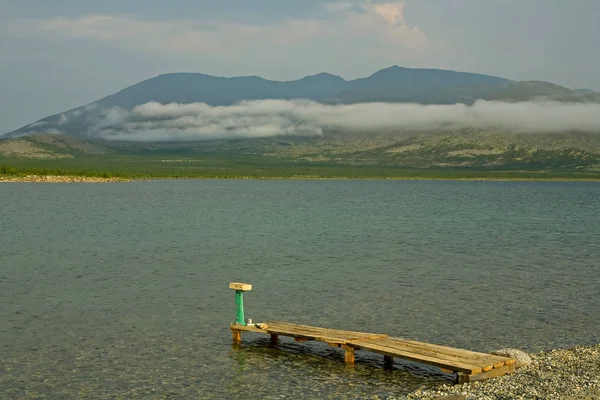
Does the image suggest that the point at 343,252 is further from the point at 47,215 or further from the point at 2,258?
the point at 47,215

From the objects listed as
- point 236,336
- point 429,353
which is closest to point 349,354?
point 429,353

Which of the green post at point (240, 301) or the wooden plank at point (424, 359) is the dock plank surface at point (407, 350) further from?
the green post at point (240, 301)

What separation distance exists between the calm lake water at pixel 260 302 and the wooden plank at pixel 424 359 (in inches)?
32.0

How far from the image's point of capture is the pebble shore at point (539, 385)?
2230cm

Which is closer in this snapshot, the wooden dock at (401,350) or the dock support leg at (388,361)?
the wooden dock at (401,350)

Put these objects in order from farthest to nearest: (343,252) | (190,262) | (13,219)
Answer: (13,219) → (343,252) → (190,262)

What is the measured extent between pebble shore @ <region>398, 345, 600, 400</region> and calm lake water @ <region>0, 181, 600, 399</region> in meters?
2.18

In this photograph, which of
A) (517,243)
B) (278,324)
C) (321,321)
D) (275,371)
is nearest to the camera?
(275,371)

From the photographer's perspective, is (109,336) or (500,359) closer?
(500,359)

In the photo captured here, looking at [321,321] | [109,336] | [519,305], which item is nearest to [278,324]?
[321,321]

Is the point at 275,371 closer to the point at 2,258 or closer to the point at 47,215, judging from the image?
the point at 2,258

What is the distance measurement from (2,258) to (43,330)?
26.9 metres

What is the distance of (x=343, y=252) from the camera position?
209ft

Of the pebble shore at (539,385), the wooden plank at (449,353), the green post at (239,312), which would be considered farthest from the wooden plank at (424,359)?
the green post at (239,312)
